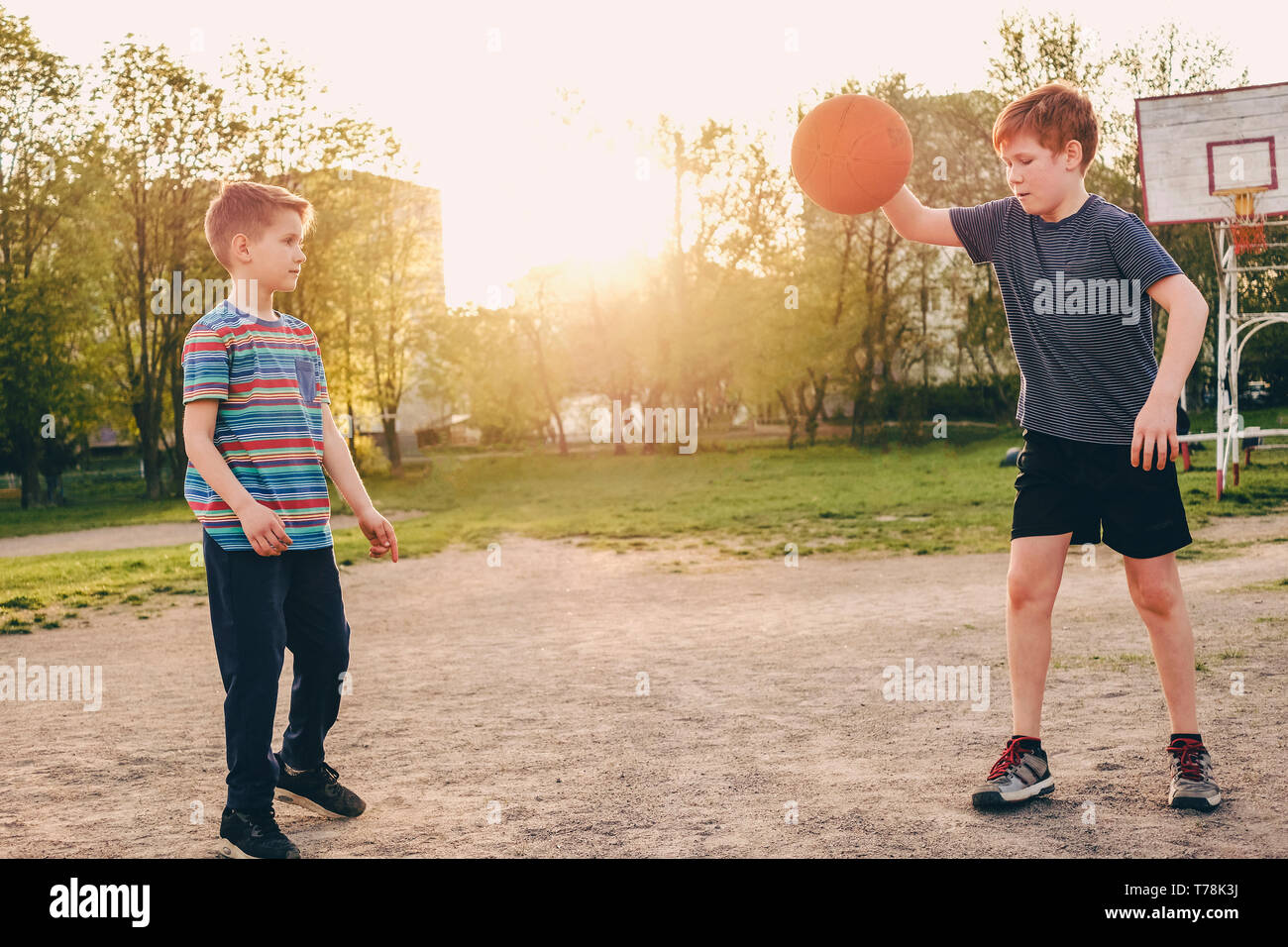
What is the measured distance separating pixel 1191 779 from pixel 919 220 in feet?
6.61

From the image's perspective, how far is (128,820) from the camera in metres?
3.58

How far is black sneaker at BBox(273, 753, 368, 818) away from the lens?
355 cm

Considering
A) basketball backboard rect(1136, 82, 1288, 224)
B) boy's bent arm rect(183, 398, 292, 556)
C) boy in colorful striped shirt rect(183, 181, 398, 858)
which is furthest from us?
basketball backboard rect(1136, 82, 1288, 224)

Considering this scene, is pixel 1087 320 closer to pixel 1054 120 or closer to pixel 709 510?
pixel 1054 120

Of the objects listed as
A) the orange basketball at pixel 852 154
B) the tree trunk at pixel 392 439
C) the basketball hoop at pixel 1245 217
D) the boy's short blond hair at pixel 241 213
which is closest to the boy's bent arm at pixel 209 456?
the boy's short blond hair at pixel 241 213

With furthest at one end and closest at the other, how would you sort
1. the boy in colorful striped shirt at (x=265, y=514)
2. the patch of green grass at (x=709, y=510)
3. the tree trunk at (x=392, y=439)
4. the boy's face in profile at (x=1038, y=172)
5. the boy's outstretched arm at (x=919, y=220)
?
the tree trunk at (x=392, y=439)
the patch of green grass at (x=709, y=510)
the boy's outstretched arm at (x=919, y=220)
the boy's face in profile at (x=1038, y=172)
the boy in colorful striped shirt at (x=265, y=514)

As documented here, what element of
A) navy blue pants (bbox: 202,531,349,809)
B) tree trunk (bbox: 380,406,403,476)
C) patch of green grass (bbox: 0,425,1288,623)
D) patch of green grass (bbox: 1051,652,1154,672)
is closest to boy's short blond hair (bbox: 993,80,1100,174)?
navy blue pants (bbox: 202,531,349,809)

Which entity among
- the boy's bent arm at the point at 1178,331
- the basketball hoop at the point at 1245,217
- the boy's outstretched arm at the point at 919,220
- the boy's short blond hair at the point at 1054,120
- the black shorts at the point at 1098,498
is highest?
the basketball hoop at the point at 1245,217

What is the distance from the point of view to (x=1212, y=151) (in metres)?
14.6

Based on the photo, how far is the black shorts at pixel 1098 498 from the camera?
11.2ft

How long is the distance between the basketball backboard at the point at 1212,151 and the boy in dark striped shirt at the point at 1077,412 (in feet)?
39.7

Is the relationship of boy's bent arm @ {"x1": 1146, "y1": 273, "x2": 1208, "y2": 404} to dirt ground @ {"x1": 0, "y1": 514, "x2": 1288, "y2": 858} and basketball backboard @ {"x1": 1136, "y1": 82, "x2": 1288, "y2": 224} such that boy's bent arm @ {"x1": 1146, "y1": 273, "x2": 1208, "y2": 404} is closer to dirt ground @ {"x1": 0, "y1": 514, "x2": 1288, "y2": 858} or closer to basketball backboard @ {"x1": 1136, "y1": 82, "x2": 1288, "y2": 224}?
dirt ground @ {"x1": 0, "y1": 514, "x2": 1288, "y2": 858}

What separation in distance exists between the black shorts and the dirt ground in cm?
80

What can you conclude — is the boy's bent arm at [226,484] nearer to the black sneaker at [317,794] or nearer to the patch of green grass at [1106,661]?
the black sneaker at [317,794]
